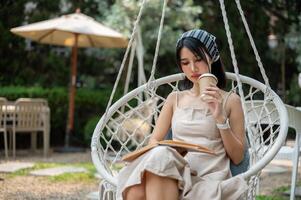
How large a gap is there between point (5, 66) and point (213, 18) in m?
4.15

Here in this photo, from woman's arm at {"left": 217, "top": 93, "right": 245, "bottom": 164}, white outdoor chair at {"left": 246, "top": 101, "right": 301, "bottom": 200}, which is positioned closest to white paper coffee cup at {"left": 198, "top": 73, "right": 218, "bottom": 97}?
woman's arm at {"left": 217, "top": 93, "right": 245, "bottom": 164}

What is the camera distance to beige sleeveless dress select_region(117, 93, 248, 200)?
2.05 meters

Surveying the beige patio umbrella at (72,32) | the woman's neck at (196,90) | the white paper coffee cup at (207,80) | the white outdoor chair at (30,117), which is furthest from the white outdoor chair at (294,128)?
the beige patio umbrella at (72,32)

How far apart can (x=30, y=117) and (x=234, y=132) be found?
540 centimetres

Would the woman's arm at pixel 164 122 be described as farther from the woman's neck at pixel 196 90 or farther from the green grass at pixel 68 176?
the green grass at pixel 68 176

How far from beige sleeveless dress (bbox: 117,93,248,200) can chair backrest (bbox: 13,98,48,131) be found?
16.3 feet

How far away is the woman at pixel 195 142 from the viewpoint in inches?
80.7

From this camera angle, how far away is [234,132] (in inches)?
92.4

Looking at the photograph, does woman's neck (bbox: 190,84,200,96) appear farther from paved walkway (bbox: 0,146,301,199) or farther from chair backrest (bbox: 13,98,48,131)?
chair backrest (bbox: 13,98,48,131)

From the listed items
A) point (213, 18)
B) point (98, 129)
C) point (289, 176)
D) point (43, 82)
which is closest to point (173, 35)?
point (213, 18)

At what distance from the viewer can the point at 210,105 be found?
7.45 feet

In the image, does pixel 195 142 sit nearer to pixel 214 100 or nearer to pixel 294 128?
pixel 214 100

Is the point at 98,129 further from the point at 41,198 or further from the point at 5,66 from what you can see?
the point at 5,66

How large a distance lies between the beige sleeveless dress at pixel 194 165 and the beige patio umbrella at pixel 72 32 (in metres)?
5.76
